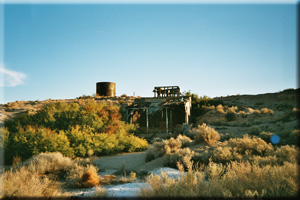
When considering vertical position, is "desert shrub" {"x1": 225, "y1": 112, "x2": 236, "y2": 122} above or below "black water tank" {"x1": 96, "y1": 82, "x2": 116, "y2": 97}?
below

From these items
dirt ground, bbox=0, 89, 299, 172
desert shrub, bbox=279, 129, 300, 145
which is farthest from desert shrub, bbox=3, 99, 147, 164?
desert shrub, bbox=279, 129, 300, 145

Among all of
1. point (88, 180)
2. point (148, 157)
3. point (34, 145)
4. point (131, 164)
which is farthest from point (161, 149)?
point (34, 145)

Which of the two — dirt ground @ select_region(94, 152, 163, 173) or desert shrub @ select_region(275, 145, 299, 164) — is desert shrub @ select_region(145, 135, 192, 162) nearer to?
dirt ground @ select_region(94, 152, 163, 173)

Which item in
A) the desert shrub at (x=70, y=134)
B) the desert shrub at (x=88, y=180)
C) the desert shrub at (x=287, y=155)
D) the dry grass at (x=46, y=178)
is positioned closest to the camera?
the dry grass at (x=46, y=178)

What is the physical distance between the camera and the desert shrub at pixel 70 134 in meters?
11.2

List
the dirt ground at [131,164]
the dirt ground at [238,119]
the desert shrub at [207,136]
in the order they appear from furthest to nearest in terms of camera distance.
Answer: the desert shrub at [207,136] < the dirt ground at [238,119] < the dirt ground at [131,164]

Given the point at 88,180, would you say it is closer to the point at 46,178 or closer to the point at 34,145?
the point at 46,178

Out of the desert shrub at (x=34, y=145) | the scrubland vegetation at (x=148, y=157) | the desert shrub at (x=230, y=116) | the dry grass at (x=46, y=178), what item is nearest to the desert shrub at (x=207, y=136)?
the scrubland vegetation at (x=148, y=157)

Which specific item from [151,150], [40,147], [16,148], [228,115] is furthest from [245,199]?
[228,115]

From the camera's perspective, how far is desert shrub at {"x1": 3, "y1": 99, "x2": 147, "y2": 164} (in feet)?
36.8

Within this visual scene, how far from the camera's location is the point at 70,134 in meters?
13.0

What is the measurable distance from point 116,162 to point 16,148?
536cm

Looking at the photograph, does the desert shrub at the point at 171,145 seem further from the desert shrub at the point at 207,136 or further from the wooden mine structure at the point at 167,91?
the wooden mine structure at the point at 167,91

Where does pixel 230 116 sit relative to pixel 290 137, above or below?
above
